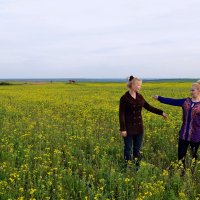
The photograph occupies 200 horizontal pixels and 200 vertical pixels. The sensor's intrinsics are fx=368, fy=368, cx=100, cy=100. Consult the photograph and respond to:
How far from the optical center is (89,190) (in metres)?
5.91

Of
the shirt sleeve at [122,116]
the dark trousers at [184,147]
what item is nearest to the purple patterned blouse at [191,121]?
the dark trousers at [184,147]

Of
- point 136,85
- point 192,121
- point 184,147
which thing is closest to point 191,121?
point 192,121

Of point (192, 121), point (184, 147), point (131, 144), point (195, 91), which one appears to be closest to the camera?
point (195, 91)

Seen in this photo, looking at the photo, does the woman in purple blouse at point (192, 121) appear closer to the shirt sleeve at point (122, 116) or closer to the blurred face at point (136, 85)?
the blurred face at point (136, 85)

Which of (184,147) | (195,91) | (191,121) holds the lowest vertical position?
(184,147)

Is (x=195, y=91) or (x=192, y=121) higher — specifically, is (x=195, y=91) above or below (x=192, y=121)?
above

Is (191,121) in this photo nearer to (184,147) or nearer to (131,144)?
(184,147)

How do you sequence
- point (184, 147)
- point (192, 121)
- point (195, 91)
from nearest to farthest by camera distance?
point (195, 91) < point (192, 121) < point (184, 147)

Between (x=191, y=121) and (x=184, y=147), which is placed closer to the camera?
(x=191, y=121)

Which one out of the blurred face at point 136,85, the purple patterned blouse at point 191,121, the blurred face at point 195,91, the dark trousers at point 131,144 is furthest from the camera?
the dark trousers at point 131,144

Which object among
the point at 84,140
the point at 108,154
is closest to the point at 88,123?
the point at 84,140

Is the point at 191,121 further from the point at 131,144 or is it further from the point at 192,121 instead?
the point at 131,144

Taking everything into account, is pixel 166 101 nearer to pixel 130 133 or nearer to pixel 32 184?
pixel 130 133

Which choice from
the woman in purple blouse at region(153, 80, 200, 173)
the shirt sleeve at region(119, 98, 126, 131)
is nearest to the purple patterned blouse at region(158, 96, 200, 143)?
the woman in purple blouse at region(153, 80, 200, 173)
